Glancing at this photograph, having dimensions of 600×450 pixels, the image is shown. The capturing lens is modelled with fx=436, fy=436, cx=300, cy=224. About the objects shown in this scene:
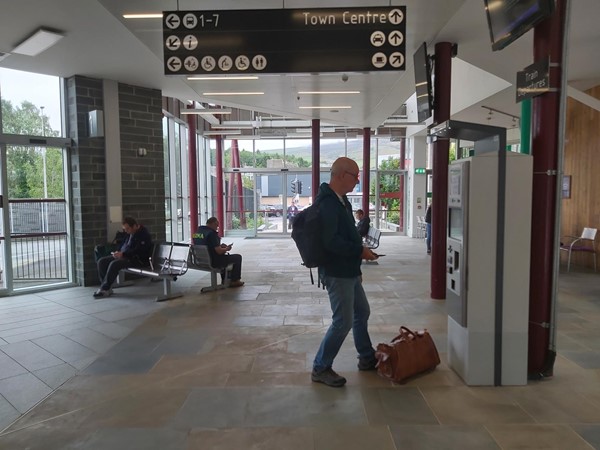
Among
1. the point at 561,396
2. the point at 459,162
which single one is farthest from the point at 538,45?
the point at 561,396

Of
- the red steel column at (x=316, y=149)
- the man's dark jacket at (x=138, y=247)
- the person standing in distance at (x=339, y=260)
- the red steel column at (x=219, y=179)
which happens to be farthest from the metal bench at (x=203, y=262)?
the red steel column at (x=219, y=179)

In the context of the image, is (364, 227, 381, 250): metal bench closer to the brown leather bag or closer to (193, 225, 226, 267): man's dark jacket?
(193, 225, 226, 267): man's dark jacket

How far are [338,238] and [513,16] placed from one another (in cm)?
207

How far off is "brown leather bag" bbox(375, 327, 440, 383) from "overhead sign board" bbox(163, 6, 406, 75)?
2.39 m

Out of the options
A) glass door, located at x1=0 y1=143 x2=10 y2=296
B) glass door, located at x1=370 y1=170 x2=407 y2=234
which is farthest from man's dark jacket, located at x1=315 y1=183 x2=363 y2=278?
glass door, located at x1=370 y1=170 x2=407 y2=234

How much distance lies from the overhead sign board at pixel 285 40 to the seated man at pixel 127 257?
3.60m

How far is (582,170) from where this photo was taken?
29.0 feet

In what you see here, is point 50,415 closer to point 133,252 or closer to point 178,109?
point 133,252

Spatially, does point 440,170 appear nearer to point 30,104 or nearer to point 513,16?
point 513,16

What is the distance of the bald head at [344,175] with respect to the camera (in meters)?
3.33

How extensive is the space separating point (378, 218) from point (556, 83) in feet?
44.4

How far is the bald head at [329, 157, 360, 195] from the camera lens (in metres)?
3.33

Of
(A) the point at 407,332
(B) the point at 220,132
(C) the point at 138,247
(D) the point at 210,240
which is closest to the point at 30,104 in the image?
(C) the point at 138,247

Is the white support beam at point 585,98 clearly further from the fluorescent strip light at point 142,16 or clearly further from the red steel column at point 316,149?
the red steel column at point 316,149
